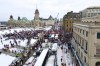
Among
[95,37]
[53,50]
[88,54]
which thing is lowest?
[53,50]

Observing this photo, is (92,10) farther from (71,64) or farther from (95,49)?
(95,49)

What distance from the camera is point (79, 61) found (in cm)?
4203

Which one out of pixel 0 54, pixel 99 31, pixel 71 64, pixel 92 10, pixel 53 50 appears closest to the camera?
pixel 99 31

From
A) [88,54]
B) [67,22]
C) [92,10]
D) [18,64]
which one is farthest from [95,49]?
[67,22]

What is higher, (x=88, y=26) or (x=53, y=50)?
(x=88, y=26)

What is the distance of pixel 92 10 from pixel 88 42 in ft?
153

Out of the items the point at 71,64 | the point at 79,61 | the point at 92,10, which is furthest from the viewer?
the point at 92,10

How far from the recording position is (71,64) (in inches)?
1775

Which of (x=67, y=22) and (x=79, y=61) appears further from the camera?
(x=67, y=22)

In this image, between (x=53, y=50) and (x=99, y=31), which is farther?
(x=53, y=50)

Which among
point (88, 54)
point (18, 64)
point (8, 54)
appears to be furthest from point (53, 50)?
point (88, 54)

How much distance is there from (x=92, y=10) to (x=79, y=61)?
4064cm

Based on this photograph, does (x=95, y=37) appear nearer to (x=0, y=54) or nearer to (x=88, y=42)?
(x=88, y=42)

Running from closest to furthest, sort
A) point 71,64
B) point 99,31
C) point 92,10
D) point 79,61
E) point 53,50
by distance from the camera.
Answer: point 99,31 → point 79,61 → point 71,64 → point 53,50 → point 92,10
